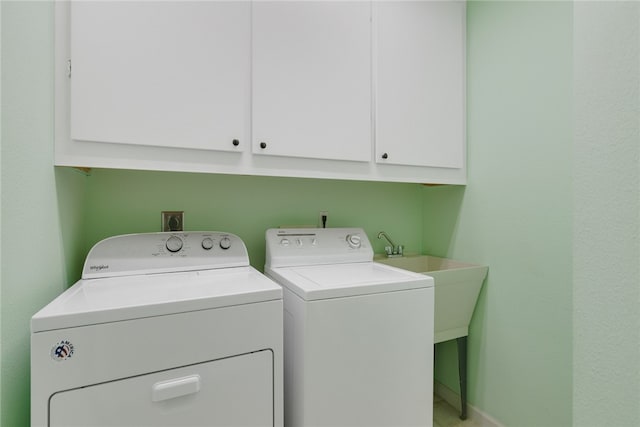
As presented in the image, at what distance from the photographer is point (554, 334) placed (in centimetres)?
147

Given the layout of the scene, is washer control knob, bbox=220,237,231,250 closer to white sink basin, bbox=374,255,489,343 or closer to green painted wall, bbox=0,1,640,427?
green painted wall, bbox=0,1,640,427

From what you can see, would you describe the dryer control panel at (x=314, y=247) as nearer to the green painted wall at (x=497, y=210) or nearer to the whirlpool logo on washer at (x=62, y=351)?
the green painted wall at (x=497, y=210)

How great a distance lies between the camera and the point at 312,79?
1.48 meters

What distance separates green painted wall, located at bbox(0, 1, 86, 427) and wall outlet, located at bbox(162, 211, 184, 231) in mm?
468

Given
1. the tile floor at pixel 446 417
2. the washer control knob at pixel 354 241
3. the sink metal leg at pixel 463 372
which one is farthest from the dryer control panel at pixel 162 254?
the tile floor at pixel 446 417

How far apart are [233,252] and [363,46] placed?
1243 mm

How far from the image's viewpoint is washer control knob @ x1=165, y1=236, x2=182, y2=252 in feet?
4.58

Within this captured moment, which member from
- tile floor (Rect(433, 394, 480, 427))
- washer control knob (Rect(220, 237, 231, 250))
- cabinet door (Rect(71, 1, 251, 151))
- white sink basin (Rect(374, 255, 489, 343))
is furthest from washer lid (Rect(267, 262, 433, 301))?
tile floor (Rect(433, 394, 480, 427))

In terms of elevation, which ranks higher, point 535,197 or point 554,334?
point 535,197

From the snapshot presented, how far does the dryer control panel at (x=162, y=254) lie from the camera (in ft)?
4.19

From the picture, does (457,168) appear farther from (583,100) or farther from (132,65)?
(132,65)

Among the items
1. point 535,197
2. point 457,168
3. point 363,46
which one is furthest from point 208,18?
point 535,197

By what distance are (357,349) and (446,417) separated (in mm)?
1218

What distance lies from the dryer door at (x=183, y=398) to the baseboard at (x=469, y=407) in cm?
143
